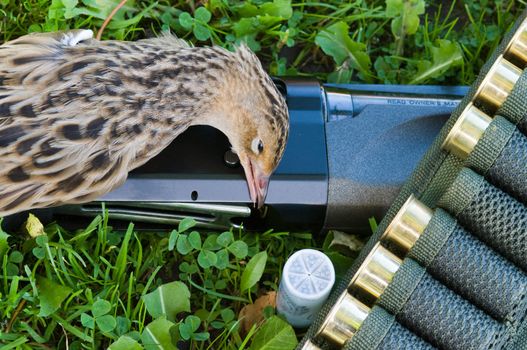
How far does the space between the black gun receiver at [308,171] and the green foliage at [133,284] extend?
112 millimetres

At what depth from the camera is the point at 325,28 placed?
396 centimetres

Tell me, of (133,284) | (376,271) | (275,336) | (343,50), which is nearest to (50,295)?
(133,284)

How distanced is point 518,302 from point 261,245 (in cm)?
115

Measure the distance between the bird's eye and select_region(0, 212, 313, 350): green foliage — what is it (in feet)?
1.27

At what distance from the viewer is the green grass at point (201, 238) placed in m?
3.33

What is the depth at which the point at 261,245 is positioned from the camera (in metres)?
3.63

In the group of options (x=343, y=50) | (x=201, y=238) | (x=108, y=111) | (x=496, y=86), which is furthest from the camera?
(x=343, y=50)

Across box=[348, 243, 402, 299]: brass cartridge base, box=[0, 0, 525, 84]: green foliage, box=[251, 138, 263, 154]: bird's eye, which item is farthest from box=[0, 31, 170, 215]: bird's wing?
box=[348, 243, 402, 299]: brass cartridge base

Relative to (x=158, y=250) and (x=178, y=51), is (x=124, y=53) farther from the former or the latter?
(x=158, y=250)

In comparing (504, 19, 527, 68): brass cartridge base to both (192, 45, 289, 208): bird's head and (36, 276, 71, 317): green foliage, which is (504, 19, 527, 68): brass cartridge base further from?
(36, 276, 71, 317): green foliage

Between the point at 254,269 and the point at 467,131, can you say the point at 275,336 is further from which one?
the point at 467,131

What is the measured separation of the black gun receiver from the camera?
10.6 feet

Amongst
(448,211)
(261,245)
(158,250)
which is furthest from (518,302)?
(158,250)

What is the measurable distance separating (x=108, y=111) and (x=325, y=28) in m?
1.26
